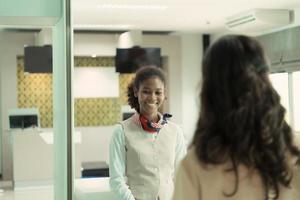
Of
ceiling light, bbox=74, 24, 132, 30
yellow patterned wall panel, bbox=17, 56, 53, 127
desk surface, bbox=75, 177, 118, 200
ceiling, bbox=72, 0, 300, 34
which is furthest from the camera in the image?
yellow patterned wall panel, bbox=17, 56, 53, 127

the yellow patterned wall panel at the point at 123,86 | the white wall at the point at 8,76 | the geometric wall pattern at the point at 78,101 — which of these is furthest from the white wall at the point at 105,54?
the yellow patterned wall panel at the point at 123,86

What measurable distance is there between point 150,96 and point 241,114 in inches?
43.0

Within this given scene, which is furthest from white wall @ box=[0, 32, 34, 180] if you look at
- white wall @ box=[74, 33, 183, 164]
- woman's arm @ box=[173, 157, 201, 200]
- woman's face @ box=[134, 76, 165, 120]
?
woman's arm @ box=[173, 157, 201, 200]

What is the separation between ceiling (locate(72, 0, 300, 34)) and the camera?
6539 mm

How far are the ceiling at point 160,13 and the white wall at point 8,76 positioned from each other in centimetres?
132

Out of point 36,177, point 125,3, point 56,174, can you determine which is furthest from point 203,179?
point 36,177

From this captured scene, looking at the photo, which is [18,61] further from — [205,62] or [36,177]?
[205,62]

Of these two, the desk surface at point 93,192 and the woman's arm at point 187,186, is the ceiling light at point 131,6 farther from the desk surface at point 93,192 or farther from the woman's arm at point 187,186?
the woman's arm at point 187,186

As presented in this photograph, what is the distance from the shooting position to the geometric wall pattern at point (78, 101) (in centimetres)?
966

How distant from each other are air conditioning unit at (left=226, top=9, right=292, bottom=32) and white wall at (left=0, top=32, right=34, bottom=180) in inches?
168

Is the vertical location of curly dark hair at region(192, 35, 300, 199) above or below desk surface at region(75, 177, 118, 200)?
above

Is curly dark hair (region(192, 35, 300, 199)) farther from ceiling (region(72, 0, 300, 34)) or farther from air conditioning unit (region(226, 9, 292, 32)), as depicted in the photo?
air conditioning unit (region(226, 9, 292, 32))

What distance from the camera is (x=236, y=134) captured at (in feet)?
3.97

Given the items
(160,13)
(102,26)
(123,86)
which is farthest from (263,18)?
(123,86)
